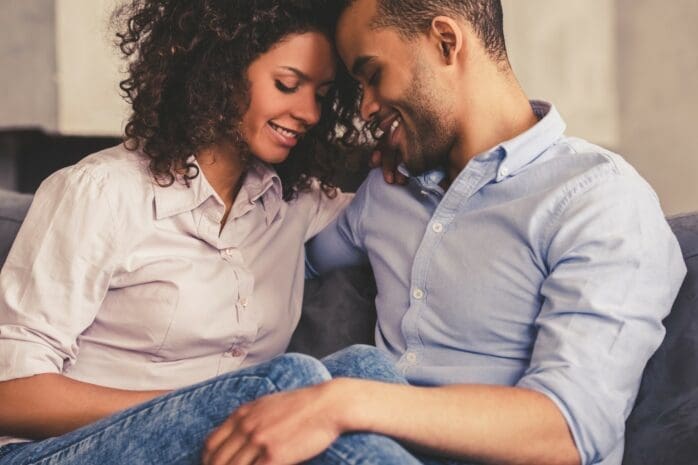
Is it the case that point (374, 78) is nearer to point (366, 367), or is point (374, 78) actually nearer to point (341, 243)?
point (341, 243)

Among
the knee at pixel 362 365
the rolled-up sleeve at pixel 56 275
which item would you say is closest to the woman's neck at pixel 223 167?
the rolled-up sleeve at pixel 56 275

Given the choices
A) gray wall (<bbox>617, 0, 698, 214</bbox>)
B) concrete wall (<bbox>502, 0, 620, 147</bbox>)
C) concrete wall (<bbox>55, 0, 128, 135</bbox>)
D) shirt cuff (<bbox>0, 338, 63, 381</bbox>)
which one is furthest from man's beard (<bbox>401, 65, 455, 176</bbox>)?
gray wall (<bbox>617, 0, 698, 214</bbox>)

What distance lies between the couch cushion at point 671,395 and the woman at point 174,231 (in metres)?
0.58

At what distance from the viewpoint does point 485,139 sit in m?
1.35

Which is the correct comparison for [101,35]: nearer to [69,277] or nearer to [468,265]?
[69,277]

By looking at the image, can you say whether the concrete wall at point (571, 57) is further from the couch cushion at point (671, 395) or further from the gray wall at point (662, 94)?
the couch cushion at point (671, 395)

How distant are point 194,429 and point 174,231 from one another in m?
0.45

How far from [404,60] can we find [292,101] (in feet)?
0.64

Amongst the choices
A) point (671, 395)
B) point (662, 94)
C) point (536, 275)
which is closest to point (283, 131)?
point (536, 275)

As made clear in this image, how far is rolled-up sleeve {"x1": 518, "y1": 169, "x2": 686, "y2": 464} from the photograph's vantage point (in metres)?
1.04

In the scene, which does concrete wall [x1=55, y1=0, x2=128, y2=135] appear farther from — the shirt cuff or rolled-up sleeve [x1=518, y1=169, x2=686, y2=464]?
rolled-up sleeve [x1=518, y1=169, x2=686, y2=464]

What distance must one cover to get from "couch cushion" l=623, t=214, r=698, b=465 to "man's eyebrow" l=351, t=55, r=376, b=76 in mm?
543

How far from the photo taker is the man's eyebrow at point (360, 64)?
1.35 metres

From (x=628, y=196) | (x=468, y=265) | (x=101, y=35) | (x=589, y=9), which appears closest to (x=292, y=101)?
(x=468, y=265)
